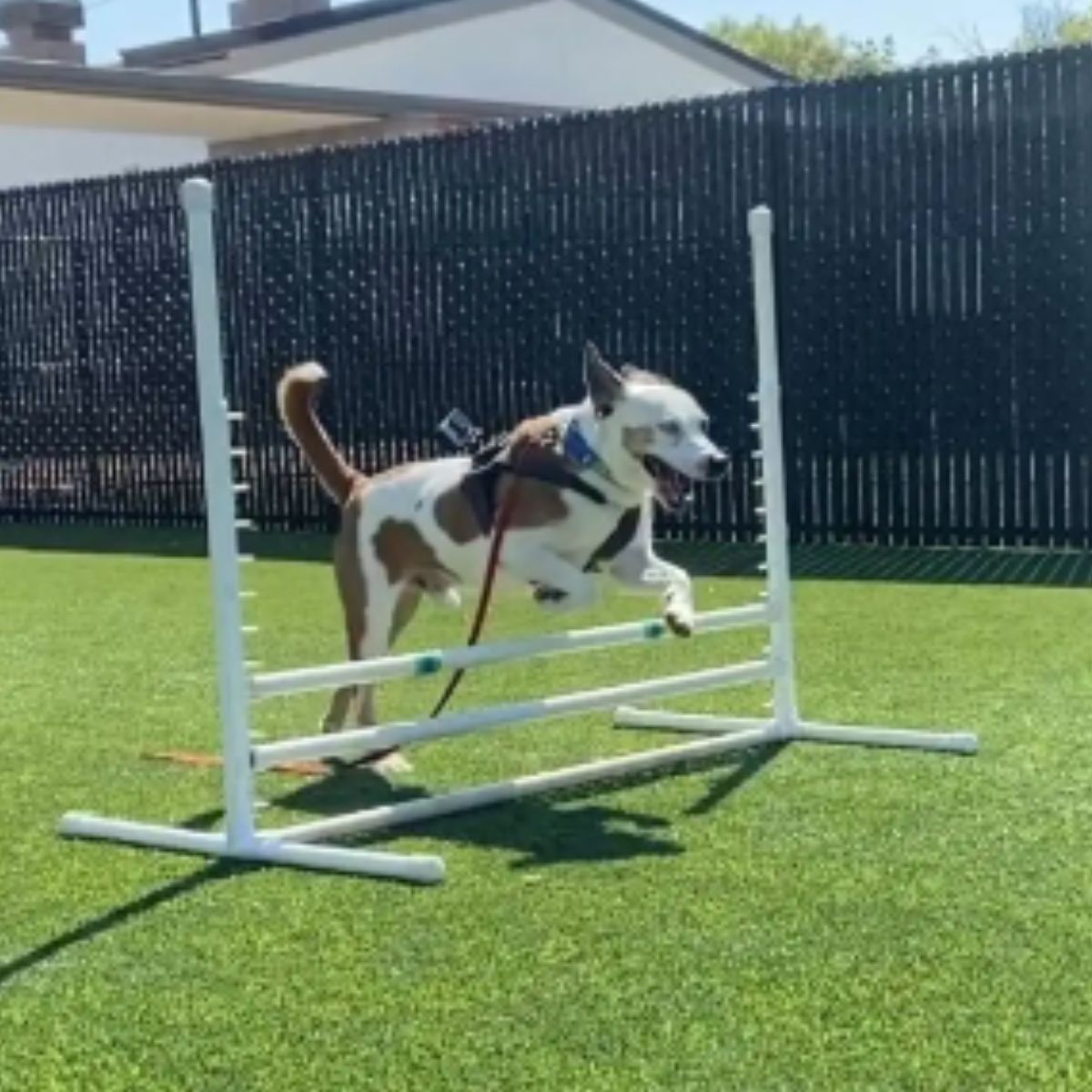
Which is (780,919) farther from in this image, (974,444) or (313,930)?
(974,444)

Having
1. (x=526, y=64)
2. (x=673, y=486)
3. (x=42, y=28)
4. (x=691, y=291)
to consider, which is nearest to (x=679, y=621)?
(x=673, y=486)

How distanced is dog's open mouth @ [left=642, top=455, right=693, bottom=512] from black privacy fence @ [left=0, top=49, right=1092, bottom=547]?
500 centimetres

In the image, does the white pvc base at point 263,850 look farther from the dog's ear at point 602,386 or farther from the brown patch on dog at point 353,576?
the dog's ear at point 602,386

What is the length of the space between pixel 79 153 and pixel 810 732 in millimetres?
17157

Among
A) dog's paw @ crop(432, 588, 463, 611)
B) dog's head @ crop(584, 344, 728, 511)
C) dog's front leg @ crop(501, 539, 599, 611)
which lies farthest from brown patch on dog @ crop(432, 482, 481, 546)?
dog's head @ crop(584, 344, 728, 511)

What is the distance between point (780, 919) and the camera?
3688 millimetres

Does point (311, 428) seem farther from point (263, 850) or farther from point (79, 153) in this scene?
point (79, 153)

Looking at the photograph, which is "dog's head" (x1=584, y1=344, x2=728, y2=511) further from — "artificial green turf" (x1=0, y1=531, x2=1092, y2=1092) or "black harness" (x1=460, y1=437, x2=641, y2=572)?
"artificial green turf" (x1=0, y1=531, x2=1092, y2=1092)

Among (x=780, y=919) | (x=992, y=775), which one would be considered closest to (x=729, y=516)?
(x=992, y=775)

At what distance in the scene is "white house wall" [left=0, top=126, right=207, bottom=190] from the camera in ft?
68.0

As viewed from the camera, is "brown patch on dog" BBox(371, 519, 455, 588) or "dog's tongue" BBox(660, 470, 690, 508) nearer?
"dog's tongue" BBox(660, 470, 690, 508)

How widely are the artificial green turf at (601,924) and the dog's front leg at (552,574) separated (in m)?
0.49

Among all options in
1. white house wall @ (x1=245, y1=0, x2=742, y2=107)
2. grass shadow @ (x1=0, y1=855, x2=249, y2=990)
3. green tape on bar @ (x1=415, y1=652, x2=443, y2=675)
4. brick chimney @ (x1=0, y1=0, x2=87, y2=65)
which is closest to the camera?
grass shadow @ (x1=0, y1=855, x2=249, y2=990)

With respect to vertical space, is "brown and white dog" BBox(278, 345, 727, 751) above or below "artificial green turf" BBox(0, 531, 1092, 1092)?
above
